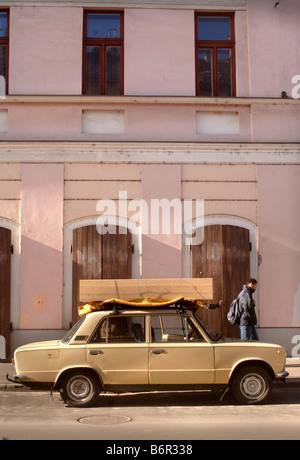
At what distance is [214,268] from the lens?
13633 millimetres

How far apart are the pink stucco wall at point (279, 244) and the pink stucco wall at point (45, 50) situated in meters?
4.66

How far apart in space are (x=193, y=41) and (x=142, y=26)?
1.17 m

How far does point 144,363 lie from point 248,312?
3.83 metres

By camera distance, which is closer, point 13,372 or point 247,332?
point 13,372

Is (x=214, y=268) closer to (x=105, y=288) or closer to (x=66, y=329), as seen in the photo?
(x=66, y=329)

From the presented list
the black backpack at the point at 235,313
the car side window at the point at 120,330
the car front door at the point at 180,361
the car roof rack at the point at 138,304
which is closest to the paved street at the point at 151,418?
the car front door at the point at 180,361

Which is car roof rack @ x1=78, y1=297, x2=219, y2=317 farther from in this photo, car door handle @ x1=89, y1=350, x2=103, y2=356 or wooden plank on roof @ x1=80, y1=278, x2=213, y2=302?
car door handle @ x1=89, y1=350, x2=103, y2=356

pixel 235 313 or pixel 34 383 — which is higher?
pixel 235 313

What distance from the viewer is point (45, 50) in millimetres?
14031

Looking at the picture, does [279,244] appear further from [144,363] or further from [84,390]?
[84,390]

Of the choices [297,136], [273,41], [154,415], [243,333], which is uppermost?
[273,41]

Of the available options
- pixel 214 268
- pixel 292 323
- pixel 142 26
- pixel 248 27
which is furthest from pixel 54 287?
pixel 248 27

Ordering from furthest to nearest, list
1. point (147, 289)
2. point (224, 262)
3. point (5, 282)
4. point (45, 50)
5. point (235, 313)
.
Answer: point (45, 50) → point (224, 262) → point (5, 282) → point (235, 313) → point (147, 289)

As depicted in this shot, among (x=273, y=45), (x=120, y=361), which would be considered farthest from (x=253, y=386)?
(x=273, y=45)
